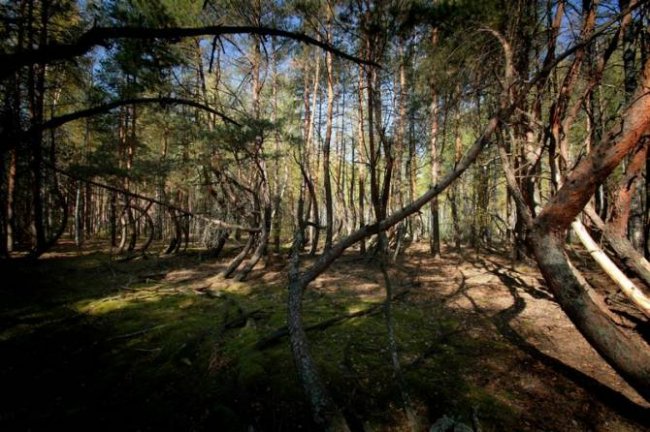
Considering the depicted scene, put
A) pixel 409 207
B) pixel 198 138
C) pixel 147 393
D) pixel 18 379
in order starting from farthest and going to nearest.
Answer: pixel 198 138
pixel 18 379
pixel 147 393
pixel 409 207

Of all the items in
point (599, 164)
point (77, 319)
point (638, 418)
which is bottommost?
point (638, 418)

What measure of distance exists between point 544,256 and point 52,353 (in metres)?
7.64

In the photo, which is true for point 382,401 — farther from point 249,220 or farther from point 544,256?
point 249,220

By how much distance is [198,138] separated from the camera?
9953 mm

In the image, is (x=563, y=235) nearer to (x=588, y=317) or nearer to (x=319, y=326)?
(x=588, y=317)

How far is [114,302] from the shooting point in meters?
7.43

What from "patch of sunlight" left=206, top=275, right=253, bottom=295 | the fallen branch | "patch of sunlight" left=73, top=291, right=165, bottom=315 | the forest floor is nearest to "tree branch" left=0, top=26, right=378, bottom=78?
the forest floor

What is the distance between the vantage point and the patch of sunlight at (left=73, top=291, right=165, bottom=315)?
6.88 meters

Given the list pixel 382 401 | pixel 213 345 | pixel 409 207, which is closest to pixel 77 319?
pixel 213 345

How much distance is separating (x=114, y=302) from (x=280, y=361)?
5.65 metres

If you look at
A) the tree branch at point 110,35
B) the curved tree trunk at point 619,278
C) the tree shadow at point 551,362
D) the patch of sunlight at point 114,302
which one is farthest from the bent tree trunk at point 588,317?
the patch of sunlight at point 114,302

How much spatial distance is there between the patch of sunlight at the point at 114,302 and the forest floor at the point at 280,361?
0.22 ft

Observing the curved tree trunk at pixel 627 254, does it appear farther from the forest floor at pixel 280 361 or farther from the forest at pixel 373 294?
the forest floor at pixel 280 361

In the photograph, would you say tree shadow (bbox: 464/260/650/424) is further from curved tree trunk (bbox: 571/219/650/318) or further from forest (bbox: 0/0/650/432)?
curved tree trunk (bbox: 571/219/650/318)
